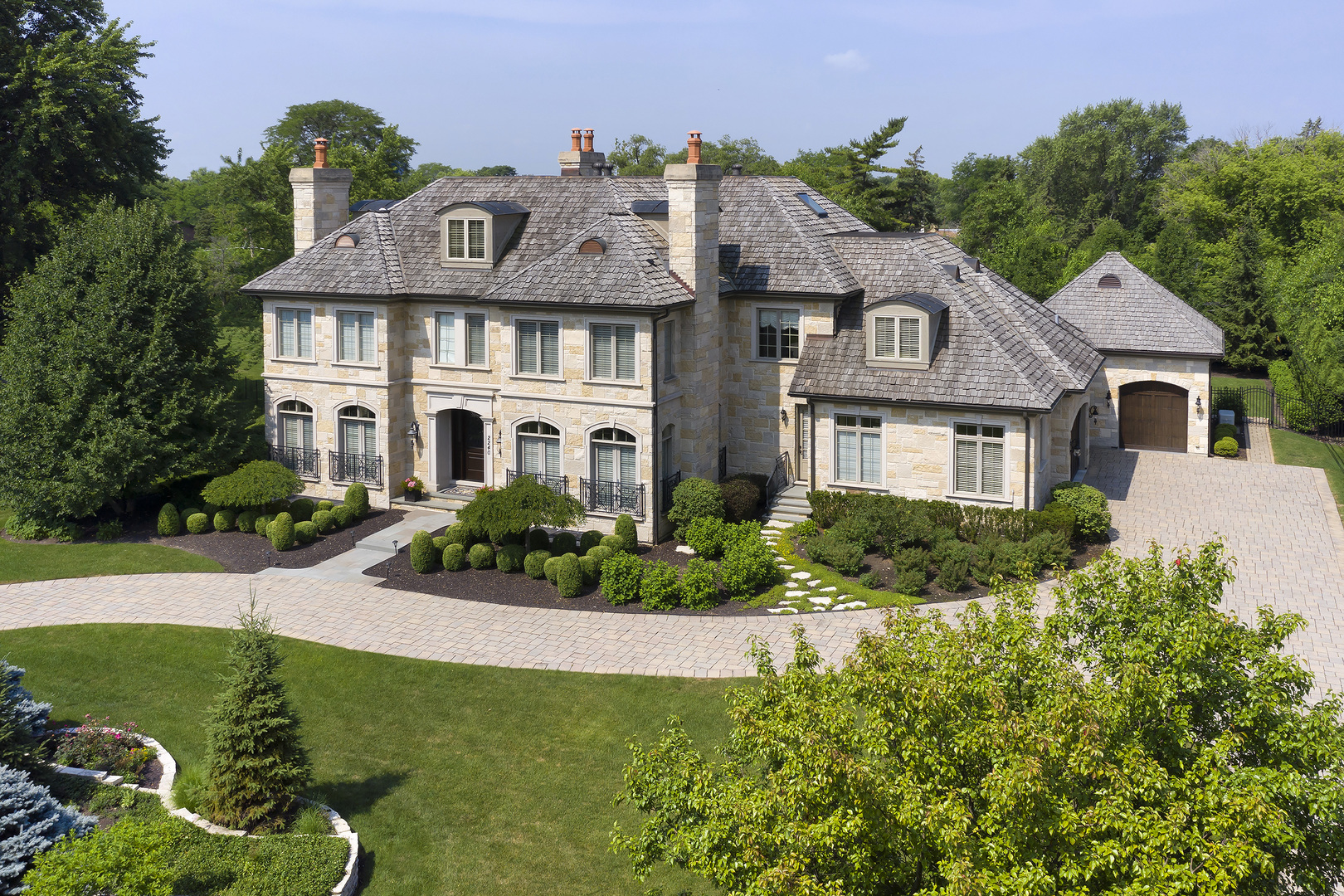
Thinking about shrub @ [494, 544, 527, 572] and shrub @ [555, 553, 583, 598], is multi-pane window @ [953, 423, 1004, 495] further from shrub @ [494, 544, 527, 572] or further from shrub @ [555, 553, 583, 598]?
shrub @ [494, 544, 527, 572]

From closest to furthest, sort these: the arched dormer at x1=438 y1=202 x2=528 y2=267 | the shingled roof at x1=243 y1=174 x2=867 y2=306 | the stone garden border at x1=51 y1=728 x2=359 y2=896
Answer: the stone garden border at x1=51 y1=728 x2=359 y2=896
the shingled roof at x1=243 y1=174 x2=867 y2=306
the arched dormer at x1=438 y1=202 x2=528 y2=267

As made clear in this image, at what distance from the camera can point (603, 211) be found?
104 ft

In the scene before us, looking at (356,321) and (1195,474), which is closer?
(356,321)

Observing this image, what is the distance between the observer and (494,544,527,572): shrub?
88.7 feet

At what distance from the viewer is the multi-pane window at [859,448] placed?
2953 cm

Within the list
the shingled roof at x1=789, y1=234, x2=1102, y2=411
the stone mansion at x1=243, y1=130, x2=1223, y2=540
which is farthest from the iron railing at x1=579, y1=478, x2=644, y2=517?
the shingled roof at x1=789, y1=234, x2=1102, y2=411

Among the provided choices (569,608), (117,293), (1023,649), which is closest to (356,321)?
(117,293)

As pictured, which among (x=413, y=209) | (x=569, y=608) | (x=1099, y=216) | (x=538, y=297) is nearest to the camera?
(x=569, y=608)

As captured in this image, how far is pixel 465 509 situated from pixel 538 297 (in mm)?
5873

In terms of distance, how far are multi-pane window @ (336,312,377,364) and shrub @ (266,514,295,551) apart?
17.8 feet

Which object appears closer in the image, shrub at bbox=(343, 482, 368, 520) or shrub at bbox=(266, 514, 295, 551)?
shrub at bbox=(266, 514, 295, 551)

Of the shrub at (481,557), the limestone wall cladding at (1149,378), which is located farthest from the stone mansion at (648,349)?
the limestone wall cladding at (1149,378)

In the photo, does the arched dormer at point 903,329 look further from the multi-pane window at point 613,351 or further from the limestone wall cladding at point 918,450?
the multi-pane window at point 613,351

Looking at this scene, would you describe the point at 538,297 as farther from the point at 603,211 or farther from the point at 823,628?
the point at 823,628
